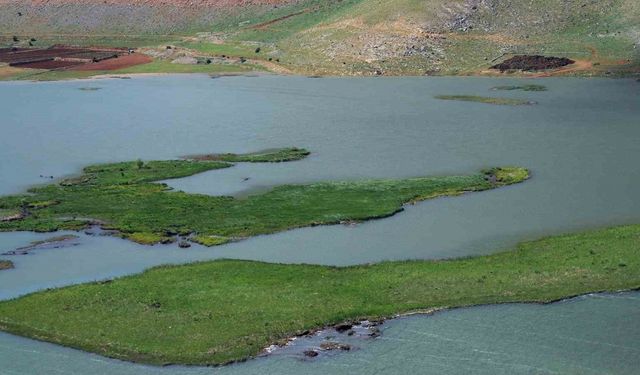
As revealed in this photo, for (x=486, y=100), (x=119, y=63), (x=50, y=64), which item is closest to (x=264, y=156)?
(x=486, y=100)

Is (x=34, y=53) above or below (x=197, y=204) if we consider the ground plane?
above

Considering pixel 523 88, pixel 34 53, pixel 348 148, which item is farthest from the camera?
pixel 34 53

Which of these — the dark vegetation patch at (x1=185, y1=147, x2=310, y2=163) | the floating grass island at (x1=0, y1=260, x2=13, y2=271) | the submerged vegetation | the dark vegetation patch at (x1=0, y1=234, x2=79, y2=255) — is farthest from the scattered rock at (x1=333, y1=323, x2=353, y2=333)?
the submerged vegetation

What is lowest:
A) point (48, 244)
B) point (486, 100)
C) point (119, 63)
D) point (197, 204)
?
point (486, 100)

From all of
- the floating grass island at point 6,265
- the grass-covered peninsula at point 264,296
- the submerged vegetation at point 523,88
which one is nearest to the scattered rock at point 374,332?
the grass-covered peninsula at point 264,296

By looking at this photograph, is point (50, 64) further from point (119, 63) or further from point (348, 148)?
point (348, 148)

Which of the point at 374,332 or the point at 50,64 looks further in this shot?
the point at 50,64

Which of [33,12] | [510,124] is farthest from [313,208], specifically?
[33,12]

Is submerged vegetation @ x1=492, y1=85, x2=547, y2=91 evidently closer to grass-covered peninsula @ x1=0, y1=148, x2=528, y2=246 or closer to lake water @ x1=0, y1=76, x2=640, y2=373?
lake water @ x1=0, y1=76, x2=640, y2=373

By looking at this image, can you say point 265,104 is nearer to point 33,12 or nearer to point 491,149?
point 491,149
